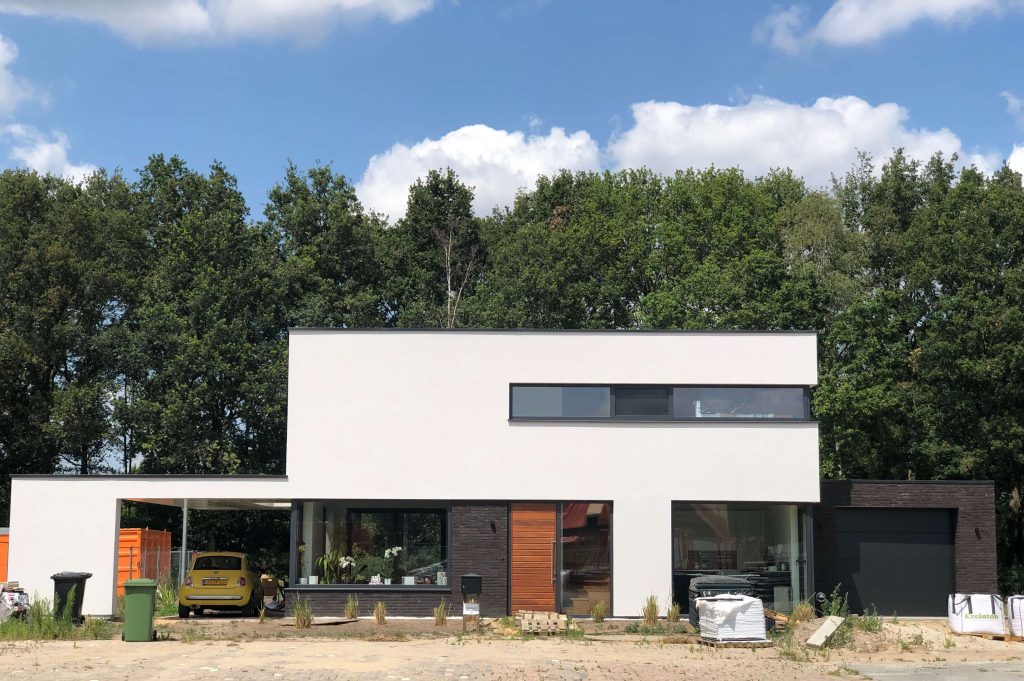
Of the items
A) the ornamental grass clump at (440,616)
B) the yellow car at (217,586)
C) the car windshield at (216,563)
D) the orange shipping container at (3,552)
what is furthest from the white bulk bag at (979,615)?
the orange shipping container at (3,552)

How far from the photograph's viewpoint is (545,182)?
57.4 meters

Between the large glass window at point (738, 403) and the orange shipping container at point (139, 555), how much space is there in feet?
A: 43.4

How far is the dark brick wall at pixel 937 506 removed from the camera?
2664cm

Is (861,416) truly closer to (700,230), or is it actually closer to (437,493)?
(700,230)

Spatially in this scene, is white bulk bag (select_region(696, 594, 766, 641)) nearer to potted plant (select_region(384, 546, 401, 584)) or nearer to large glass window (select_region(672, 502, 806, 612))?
large glass window (select_region(672, 502, 806, 612))

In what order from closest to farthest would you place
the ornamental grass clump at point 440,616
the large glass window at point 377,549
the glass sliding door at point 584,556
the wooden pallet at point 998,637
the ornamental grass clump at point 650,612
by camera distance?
1. the wooden pallet at point 998,637
2. the ornamental grass clump at point 650,612
3. the ornamental grass clump at point 440,616
4. the glass sliding door at point 584,556
5. the large glass window at point 377,549

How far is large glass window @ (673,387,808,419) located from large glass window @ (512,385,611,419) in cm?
159

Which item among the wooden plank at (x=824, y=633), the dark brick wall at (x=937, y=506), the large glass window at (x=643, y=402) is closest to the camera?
the wooden plank at (x=824, y=633)

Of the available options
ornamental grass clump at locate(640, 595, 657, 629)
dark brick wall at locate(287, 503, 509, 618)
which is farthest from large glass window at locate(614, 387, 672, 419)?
ornamental grass clump at locate(640, 595, 657, 629)

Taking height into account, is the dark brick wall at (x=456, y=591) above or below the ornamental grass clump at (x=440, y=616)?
above

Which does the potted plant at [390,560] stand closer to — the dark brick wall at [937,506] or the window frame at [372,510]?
the window frame at [372,510]

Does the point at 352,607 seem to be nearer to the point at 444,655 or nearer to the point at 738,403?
the point at 444,655

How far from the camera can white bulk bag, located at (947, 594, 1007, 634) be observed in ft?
74.7

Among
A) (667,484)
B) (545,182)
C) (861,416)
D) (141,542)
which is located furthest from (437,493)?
(545,182)
